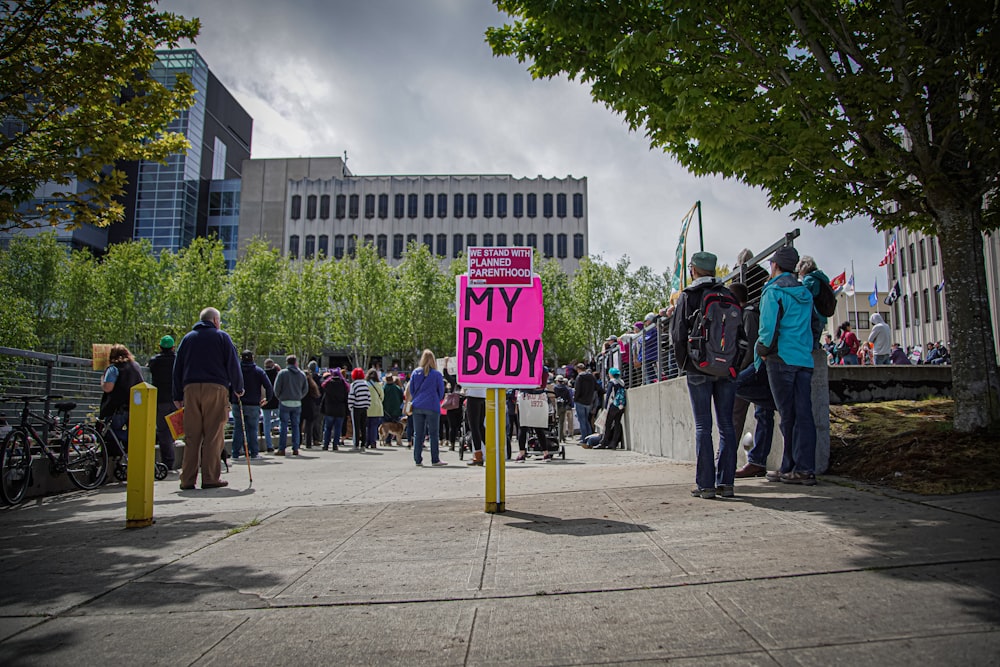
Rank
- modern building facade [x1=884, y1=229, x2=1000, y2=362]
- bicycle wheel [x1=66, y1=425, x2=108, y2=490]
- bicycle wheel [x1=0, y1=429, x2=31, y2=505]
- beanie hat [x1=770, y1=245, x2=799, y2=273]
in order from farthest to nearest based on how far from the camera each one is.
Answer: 1. modern building facade [x1=884, y1=229, x2=1000, y2=362]
2. bicycle wheel [x1=66, y1=425, x2=108, y2=490]
3. bicycle wheel [x1=0, y1=429, x2=31, y2=505]
4. beanie hat [x1=770, y1=245, x2=799, y2=273]

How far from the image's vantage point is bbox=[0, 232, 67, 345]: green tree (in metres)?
48.3

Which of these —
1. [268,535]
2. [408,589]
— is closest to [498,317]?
[268,535]

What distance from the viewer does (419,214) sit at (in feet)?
249

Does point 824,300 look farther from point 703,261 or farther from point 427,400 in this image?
point 427,400

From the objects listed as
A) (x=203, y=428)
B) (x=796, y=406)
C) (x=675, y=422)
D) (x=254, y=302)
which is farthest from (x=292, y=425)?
(x=254, y=302)

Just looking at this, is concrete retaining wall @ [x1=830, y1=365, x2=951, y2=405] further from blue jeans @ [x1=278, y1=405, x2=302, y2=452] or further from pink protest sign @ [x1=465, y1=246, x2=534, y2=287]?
blue jeans @ [x1=278, y1=405, x2=302, y2=452]

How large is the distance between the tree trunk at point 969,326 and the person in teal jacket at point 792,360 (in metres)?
1.85

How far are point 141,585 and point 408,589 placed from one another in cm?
155

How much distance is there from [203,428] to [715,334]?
605cm

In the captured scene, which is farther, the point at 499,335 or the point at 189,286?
the point at 189,286

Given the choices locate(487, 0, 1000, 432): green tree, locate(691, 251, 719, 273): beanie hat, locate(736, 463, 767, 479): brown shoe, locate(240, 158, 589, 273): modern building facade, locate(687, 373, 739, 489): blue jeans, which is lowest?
locate(736, 463, 767, 479): brown shoe

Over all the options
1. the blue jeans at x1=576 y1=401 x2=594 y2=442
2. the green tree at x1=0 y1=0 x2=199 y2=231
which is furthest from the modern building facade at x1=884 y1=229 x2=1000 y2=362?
the green tree at x1=0 y1=0 x2=199 y2=231

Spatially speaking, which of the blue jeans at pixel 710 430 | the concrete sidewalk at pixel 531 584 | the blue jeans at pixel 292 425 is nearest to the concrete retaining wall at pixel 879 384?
the concrete sidewalk at pixel 531 584

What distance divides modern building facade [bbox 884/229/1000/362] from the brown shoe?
40191 mm
